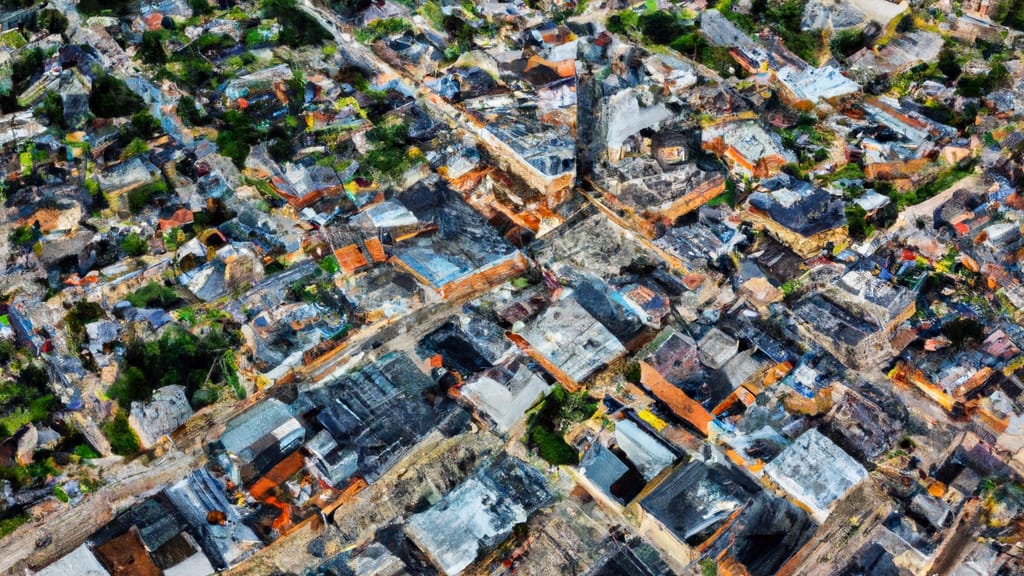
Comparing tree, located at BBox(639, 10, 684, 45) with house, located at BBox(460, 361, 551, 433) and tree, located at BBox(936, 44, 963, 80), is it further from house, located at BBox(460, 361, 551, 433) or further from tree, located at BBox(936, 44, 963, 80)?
house, located at BBox(460, 361, 551, 433)

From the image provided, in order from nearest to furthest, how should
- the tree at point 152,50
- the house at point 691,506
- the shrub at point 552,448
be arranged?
the house at point 691,506 < the shrub at point 552,448 < the tree at point 152,50

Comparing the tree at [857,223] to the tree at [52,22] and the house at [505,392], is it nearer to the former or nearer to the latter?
the house at [505,392]

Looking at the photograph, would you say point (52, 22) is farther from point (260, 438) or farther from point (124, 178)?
point (260, 438)

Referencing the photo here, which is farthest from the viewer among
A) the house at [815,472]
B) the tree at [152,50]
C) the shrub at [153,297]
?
the tree at [152,50]

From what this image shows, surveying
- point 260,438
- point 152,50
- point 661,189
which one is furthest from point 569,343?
point 152,50

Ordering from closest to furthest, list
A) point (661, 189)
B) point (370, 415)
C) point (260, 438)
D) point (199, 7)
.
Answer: point (260, 438) → point (370, 415) → point (661, 189) → point (199, 7)

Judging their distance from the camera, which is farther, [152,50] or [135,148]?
[152,50]

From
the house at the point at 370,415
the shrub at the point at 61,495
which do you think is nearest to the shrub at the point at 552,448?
the house at the point at 370,415

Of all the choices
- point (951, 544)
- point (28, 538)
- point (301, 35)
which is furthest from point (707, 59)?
point (28, 538)

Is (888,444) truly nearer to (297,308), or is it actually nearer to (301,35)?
(297,308)

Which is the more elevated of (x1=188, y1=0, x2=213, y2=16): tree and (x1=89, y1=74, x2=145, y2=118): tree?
(x1=188, y1=0, x2=213, y2=16): tree

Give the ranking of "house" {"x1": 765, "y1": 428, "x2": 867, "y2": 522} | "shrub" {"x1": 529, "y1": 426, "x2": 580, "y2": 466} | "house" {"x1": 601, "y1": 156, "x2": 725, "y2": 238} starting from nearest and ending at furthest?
"house" {"x1": 765, "y1": 428, "x2": 867, "y2": 522}, "shrub" {"x1": 529, "y1": 426, "x2": 580, "y2": 466}, "house" {"x1": 601, "y1": 156, "x2": 725, "y2": 238}

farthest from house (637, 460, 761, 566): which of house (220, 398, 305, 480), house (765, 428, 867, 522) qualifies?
house (220, 398, 305, 480)
